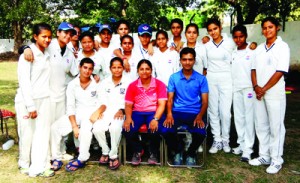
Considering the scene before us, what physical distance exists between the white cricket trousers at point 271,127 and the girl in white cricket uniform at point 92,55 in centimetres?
234

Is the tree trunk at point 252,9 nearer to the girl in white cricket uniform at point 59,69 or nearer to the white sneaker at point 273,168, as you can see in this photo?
the white sneaker at point 273,168

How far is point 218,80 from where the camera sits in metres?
4.91

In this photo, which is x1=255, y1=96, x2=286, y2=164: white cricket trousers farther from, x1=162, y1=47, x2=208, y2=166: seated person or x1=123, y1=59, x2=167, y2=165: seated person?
x1=123, y1=59, x2=167, y2=165: seated person

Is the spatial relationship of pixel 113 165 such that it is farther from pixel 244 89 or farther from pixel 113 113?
pixel 244 89

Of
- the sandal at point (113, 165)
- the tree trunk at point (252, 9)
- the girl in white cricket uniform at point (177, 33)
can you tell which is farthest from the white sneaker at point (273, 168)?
the tree trunk at point (252, 9)

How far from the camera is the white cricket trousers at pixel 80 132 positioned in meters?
4.43

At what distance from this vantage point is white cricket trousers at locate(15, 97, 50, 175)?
4137 mm

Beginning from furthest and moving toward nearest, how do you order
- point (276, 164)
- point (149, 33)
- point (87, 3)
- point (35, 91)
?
1. point (87, 3)
2. point (149, 33)
3. point (276, 164)
4. point (35, 91)

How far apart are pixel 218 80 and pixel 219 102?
347mm

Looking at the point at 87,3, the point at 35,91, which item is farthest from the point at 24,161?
the point at 87,3

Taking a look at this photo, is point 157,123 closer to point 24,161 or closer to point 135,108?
point 135,108

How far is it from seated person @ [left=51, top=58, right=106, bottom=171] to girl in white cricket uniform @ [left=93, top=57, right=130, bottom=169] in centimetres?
10

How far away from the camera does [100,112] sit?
183 inches

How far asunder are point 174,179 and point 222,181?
60cm
